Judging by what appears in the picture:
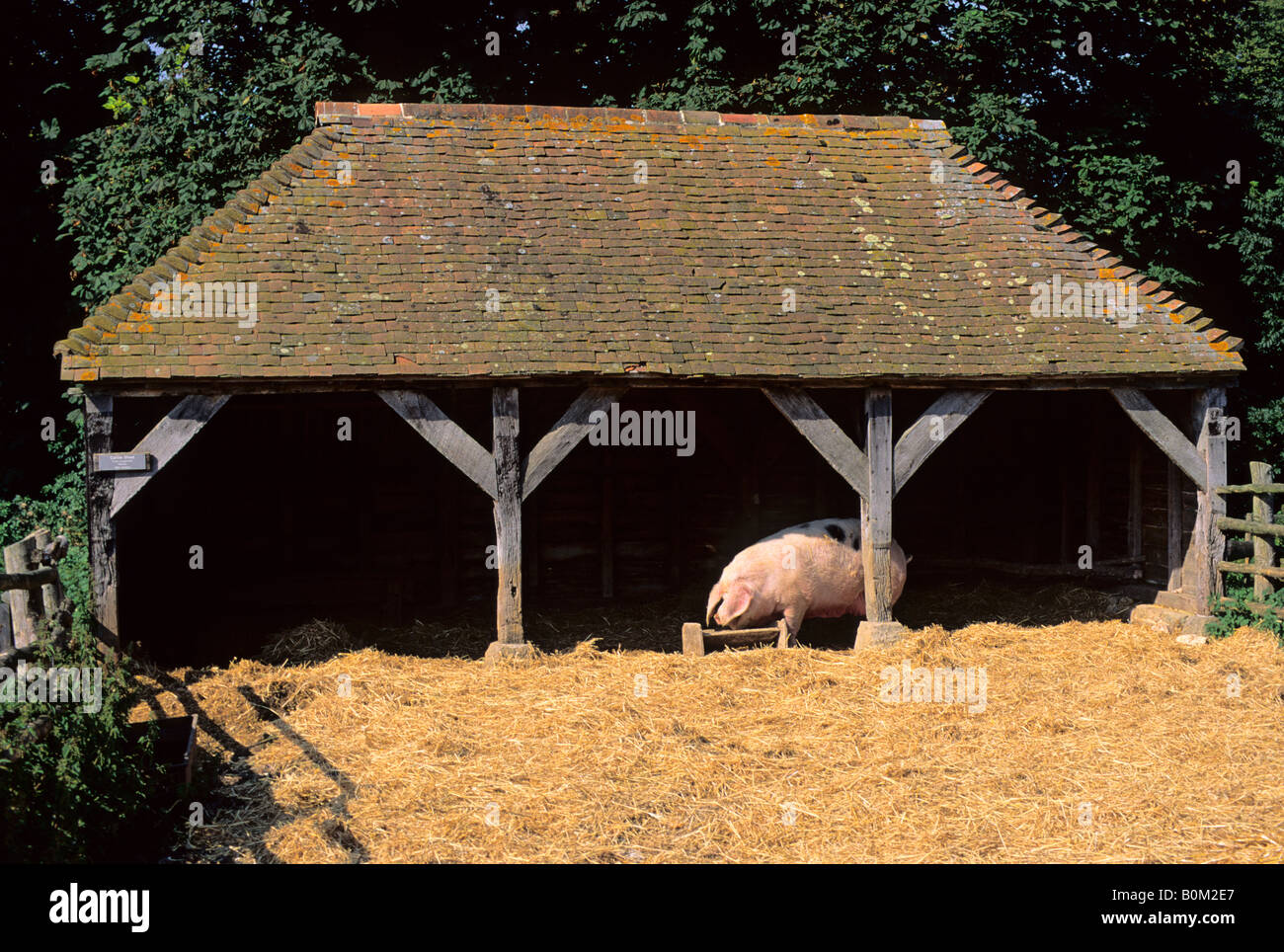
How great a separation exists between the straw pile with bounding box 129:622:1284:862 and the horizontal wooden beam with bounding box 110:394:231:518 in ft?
5.48

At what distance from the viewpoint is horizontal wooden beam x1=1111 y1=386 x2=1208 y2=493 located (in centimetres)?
1129

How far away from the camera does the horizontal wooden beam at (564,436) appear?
10516 mm

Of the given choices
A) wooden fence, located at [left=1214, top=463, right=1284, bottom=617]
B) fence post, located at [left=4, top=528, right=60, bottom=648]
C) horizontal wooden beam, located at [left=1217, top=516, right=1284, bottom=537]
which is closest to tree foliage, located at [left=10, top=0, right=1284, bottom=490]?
wooden fence, located at [left=1214, top=463, right=1284, bottom=617]

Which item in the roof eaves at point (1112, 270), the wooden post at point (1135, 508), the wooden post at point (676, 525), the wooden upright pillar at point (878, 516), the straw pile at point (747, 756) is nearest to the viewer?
the straw pile at point (747, 756)

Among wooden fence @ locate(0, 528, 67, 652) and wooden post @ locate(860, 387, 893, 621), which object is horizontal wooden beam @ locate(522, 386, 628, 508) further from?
wooden fence @ locate(0, 528, 67, 652)

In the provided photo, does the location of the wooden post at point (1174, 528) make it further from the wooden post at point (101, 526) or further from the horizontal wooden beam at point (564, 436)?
the wooden post at point (101, 526)

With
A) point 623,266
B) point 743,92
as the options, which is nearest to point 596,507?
point 623,266

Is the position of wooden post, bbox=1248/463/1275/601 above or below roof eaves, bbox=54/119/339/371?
below

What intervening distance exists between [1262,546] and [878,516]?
4023 millimetres

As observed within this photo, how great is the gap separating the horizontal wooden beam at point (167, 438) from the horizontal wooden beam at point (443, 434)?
1521 millimetres

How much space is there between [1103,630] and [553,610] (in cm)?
625

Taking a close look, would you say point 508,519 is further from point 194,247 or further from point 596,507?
point 194,247

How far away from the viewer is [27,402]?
61.3ft

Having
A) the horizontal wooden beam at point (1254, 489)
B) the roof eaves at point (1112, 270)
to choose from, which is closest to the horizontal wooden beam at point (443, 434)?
the roof eaves at point (1112, 270)
